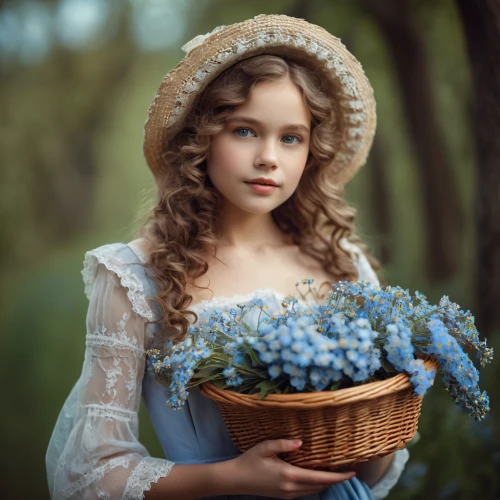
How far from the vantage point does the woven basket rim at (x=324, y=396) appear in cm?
127

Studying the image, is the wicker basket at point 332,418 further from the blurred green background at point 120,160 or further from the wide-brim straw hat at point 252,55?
the blurred green background at point 120,160

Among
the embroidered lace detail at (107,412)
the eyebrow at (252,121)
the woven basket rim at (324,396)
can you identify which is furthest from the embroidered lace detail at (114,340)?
the eyebrow at (252,121)

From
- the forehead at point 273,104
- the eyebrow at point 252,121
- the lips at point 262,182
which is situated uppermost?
the forehead at point 273,104

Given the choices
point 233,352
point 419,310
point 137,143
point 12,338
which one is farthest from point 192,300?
point 137,143

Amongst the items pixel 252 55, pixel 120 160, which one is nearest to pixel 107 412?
pixel 252 55

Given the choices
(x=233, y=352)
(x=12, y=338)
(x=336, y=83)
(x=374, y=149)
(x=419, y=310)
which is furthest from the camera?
(x=374, y=149)

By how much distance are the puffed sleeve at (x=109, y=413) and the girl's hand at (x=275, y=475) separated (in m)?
0.25

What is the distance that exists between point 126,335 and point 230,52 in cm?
84

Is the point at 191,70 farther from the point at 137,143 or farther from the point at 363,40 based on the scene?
the point at 137,143

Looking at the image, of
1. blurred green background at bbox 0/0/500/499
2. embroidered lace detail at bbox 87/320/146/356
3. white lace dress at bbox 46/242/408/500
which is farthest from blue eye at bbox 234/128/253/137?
blurred green background at bbox 0/0/500/499

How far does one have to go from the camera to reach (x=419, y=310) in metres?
1.52

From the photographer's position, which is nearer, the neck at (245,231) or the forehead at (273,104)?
the forehead at (273,104)

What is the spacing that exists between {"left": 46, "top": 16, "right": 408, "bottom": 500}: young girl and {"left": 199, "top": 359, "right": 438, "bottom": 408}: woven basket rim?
0.19 meters

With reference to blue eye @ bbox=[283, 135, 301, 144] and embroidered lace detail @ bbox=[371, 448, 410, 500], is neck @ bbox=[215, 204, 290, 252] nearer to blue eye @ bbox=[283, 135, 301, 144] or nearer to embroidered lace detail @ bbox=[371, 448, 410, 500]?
blue eye @ bbox=[283, 135, 301, 144]
